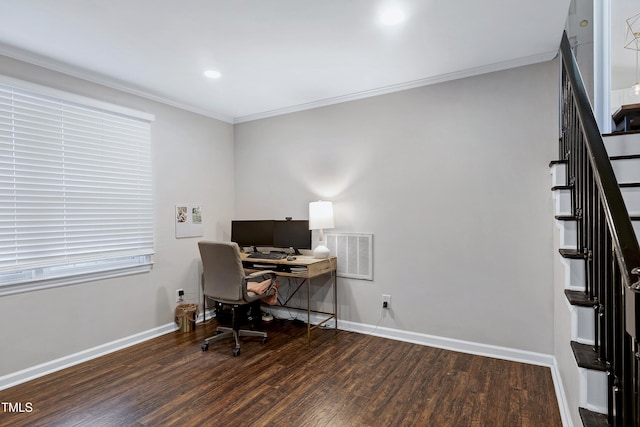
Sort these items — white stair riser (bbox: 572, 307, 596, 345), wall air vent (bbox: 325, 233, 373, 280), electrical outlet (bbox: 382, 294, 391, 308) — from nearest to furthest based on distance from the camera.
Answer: white stair riser (bbox: 572, 307, 596, 345) < electrical outlet (bbox: 382, 294, 391, 308) < wall air vent (bbox: 325, 233, 373, 280)

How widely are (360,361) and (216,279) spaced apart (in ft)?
5.04

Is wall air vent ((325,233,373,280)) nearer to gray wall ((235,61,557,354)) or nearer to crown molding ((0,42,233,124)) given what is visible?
gray wall ((235,61,557,354))

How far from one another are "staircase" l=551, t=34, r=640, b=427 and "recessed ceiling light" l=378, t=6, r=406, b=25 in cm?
112

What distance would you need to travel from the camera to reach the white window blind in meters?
2.62

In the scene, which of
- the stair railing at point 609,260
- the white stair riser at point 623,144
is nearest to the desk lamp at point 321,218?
the stair railing at point 609,260

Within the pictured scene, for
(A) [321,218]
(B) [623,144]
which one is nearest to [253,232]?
(A) [321,218]

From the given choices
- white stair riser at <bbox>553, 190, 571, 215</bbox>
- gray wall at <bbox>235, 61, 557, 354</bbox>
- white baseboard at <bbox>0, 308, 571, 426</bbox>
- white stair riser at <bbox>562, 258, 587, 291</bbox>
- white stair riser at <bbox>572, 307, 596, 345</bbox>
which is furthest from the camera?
gray wall at <bbox>235, 61, 557, 354</bbox>

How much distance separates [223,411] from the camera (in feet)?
7.30

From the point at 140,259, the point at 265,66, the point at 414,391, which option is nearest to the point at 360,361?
the point at 414,391

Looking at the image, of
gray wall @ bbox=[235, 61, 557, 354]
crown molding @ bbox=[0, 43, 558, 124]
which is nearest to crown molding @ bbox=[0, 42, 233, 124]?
crown molding @ bbox=[0, 43, 558, 124]

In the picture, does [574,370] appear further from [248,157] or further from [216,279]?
[248,157]

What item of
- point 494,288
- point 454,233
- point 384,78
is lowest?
point 494,288

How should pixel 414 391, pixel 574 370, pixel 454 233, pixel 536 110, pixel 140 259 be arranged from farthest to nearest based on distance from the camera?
pixel 140 259, pixel 454 233, pixel 536 110, pixel 414 391, pixel 574 370

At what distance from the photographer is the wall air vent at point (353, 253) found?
3617mm
